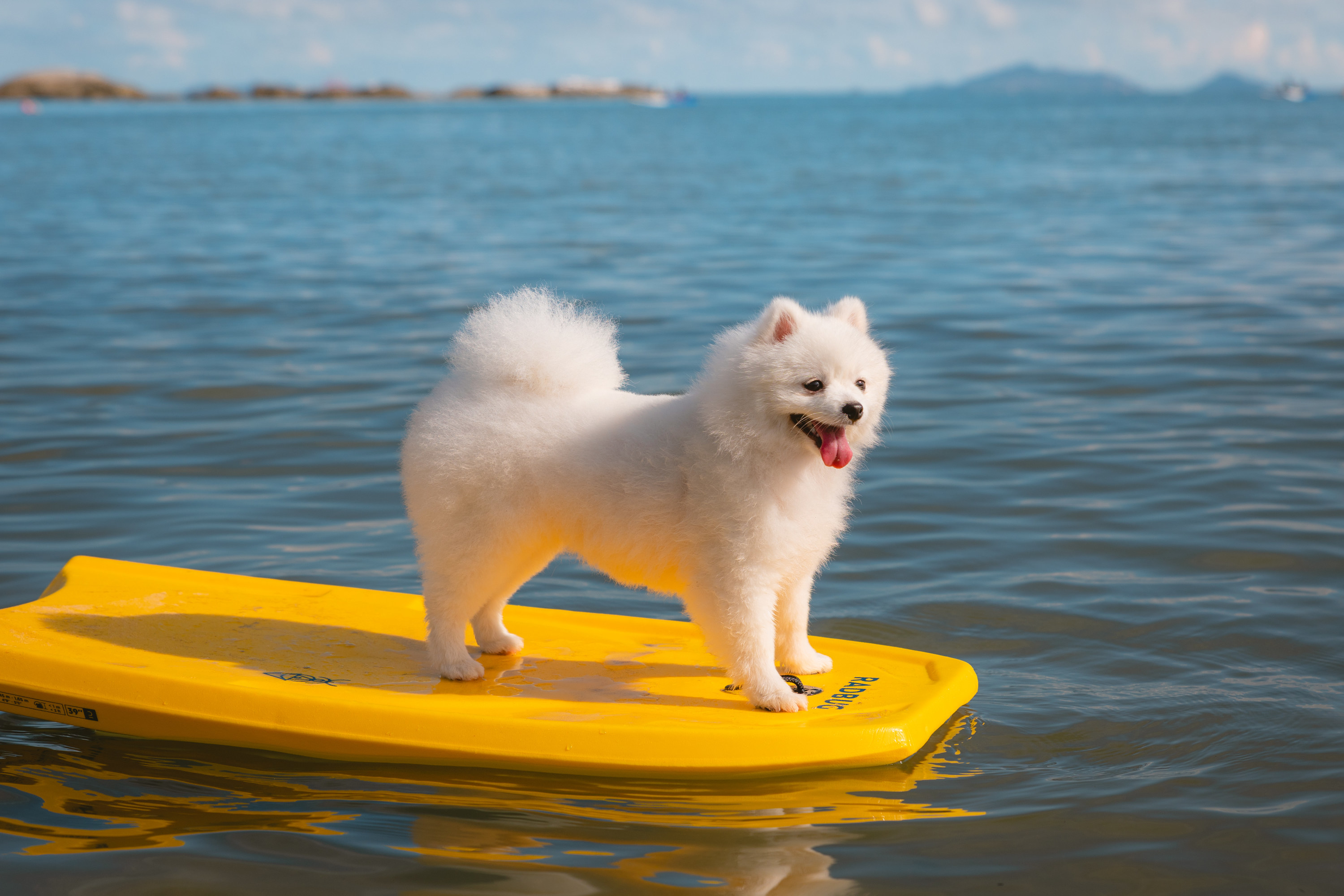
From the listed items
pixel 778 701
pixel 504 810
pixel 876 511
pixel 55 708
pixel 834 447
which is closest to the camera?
pixel 834 447

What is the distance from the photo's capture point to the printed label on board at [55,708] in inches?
179

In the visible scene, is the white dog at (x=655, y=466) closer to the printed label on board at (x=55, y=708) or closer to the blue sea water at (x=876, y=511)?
the blue sea water at (x=876, y=511)

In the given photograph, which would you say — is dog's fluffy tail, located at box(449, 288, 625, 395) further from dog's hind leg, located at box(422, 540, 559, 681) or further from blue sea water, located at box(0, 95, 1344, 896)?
blue sea water, located at box(0, 95, 1344, 896)

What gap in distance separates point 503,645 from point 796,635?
1246mm

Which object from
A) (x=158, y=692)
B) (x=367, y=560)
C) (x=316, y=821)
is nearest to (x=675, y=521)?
(x=316, y=821)

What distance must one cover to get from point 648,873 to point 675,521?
115cm

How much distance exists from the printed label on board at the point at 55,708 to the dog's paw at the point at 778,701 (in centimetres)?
251

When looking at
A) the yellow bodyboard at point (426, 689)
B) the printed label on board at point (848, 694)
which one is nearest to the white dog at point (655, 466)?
the printed label on board at point (848, 694)

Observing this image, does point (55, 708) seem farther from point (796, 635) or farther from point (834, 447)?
point (834, 447)

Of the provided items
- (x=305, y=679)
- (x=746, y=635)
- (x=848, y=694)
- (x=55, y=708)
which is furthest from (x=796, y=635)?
(x=55, y=708)

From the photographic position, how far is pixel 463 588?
4449mm

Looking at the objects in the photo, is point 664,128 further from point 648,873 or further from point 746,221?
point 648,873

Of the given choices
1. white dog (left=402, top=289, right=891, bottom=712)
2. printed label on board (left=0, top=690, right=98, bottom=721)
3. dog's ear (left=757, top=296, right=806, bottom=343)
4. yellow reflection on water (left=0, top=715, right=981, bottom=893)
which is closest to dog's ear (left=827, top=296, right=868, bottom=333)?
white dog (left=402, top=289, right=891, bottom=712)

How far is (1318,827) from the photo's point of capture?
12.9 feet
